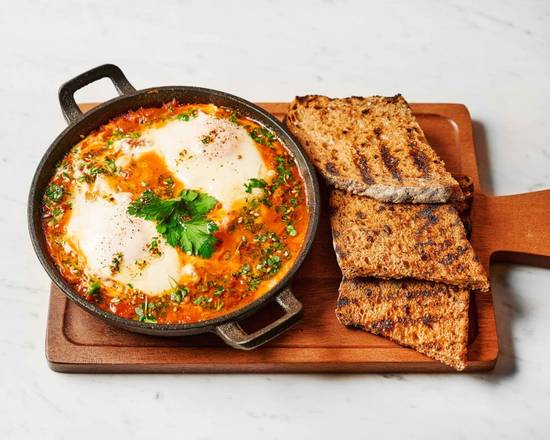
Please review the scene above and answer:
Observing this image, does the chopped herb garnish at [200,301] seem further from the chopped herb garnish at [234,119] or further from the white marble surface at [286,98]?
the chopped herb garnish at [234,119]

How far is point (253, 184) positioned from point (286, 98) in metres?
1.30

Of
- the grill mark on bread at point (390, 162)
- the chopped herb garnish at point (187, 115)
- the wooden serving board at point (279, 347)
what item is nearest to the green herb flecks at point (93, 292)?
the wooden serving board at point (279, 347)

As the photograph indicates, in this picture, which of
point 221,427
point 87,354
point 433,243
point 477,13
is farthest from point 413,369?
point 477,13

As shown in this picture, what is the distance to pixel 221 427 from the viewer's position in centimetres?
492

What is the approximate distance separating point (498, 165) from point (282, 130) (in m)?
1.64

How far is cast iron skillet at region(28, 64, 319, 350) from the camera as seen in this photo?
458 cm

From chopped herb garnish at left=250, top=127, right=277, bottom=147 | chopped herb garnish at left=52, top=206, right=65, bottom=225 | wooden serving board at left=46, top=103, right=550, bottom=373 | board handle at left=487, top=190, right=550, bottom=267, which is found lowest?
wooden serving board at left=46, top=103, right=550, bottom=373

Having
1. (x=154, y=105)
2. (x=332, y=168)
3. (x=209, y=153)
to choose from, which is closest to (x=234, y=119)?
(x=209, y=153)

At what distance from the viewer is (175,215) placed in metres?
4.97

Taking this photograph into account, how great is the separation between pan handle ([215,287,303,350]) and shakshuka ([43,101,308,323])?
17 cm

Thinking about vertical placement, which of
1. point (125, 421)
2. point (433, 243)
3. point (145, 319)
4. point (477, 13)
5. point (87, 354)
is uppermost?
point (477, 13)

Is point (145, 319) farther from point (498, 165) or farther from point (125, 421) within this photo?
point (498, 165)

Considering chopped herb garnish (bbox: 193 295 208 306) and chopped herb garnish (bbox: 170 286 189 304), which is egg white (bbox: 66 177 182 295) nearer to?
chopped herb garnish (bbox: 170 286 189 304)

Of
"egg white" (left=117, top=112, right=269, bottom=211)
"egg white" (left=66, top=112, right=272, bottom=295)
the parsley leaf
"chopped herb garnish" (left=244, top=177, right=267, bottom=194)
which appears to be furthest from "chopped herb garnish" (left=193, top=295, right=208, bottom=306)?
"chopped herb garnish" (left=244, top=177, right=267, bottom=194)
